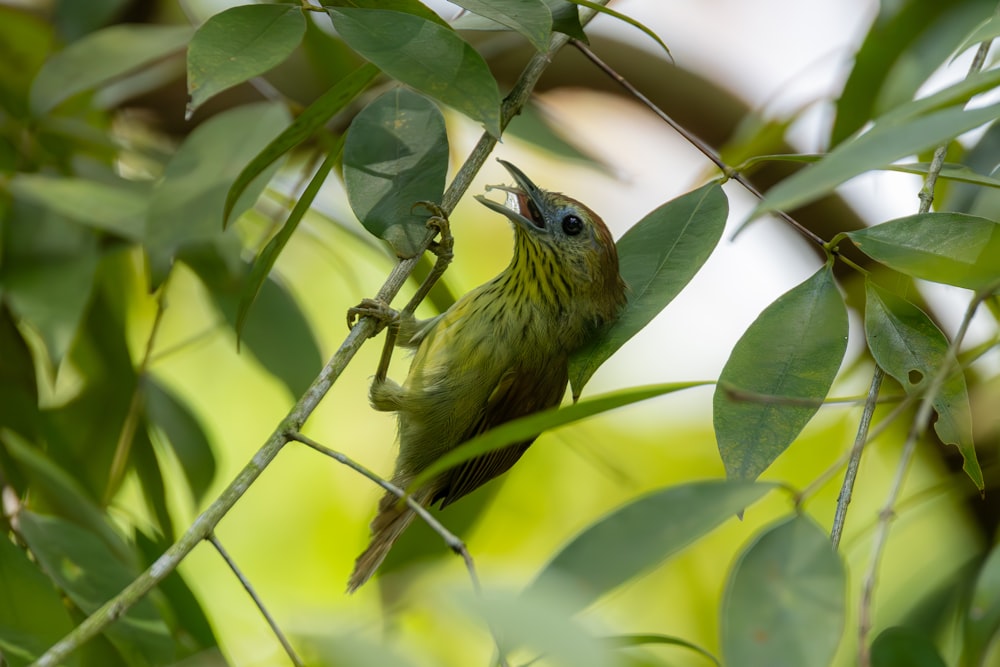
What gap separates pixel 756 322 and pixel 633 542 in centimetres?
58

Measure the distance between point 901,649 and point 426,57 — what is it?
1.47 m

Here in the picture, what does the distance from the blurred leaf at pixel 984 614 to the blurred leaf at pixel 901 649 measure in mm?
100

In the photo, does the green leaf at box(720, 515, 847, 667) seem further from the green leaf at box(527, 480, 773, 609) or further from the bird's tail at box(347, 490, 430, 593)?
the bird's tail at box(347, 490, 430, 593)

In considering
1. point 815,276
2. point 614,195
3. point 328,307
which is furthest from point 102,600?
point 614,195

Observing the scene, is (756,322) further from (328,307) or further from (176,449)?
(328,307)

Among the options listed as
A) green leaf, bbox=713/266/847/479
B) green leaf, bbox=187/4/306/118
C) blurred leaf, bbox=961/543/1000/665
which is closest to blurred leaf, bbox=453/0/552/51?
→ green leaf, bbox=187/4/306/118

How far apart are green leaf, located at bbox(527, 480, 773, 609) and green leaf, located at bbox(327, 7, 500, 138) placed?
64 centimetres

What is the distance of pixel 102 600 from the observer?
2.18 m

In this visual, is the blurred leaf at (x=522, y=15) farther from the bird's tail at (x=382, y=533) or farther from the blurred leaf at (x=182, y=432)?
the blurred leaf at (x=182, y=432)

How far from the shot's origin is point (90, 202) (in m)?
2.55

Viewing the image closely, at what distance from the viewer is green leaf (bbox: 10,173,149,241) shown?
2.51m

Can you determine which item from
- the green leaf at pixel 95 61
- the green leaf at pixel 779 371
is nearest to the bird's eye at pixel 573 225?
the green leaf at pixel 95 61

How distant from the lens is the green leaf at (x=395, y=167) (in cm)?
195

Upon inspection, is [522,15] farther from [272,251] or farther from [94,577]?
[94,577]
